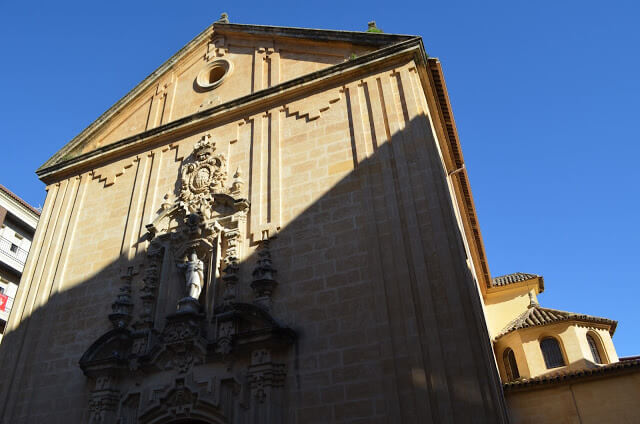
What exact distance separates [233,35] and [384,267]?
8676 mm

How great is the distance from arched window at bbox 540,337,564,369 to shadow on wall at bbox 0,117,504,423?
30.1ft

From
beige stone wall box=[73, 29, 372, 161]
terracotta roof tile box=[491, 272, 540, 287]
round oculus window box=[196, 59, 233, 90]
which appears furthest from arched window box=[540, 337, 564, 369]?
round oculus window box=[196, 59, 233, 90]

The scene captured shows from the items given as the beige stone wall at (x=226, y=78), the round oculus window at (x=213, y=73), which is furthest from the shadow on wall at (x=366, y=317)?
the round oculus window at (x=213, y=73)

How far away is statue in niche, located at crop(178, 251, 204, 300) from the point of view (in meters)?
9.42

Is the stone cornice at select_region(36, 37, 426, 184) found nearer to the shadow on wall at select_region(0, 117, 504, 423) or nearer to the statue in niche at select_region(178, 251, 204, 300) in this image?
the shadow on wall at select_region(0, 117, 504, 423)

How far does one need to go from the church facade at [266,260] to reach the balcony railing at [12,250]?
52.0ft

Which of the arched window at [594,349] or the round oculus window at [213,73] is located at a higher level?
the round oculus window at [213,73]

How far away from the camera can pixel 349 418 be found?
23.8 feet

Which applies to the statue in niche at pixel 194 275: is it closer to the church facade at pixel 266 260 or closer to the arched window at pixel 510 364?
the church facade at pixel 266 260

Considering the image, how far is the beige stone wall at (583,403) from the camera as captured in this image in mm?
12258

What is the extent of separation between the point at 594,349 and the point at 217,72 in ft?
44.3

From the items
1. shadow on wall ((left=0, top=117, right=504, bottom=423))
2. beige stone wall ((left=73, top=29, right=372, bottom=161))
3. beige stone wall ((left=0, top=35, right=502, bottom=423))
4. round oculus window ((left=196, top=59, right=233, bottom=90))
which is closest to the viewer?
shadow on wall ((left=0, top=117, right=504, bottom=423))

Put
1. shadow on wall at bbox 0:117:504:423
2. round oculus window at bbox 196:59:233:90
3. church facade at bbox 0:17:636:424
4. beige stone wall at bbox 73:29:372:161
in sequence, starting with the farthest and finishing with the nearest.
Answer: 1. round oculus window at bbox 196:59:233:90
2. beige stone wall at bbox 73:29:372:161
3. church facade at bbox 0:17:636:424
4. shadow on wall at bbox 0:117:504:423

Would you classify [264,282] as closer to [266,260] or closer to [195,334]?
[266,260]
